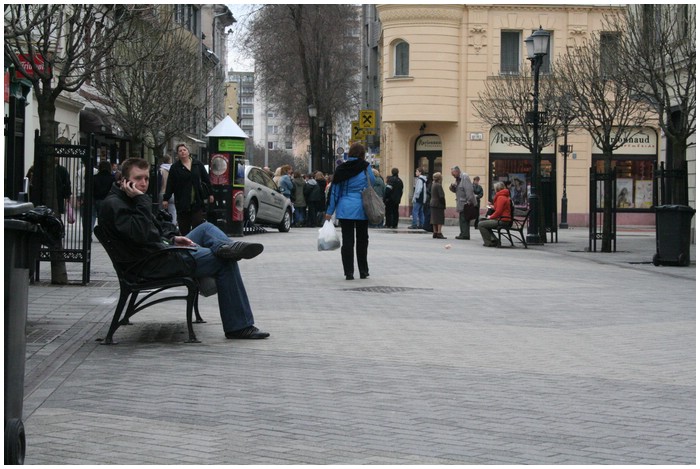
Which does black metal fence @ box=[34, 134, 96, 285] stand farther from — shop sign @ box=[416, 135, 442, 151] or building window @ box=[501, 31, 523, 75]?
building window @ box=[501, 31, 523, 75]

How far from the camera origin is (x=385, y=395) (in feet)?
24.0

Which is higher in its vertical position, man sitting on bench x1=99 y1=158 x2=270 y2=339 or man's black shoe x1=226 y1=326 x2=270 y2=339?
man sitting on bench x1=99 y1=158 x2=270 y2=339

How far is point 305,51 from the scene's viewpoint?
48.6 metres

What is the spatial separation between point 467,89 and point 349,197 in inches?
1229

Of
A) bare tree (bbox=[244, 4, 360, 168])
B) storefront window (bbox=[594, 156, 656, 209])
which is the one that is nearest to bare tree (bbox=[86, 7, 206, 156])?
bare tree (bbox=[244, 4, 360, 168])

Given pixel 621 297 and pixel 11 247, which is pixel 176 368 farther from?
pixel 621 297

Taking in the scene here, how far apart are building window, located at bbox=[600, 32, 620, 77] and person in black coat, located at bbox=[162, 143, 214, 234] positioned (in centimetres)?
867

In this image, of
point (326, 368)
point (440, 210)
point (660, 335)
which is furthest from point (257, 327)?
point (440, 210)

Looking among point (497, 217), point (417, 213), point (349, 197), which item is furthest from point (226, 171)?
point (349, 197)

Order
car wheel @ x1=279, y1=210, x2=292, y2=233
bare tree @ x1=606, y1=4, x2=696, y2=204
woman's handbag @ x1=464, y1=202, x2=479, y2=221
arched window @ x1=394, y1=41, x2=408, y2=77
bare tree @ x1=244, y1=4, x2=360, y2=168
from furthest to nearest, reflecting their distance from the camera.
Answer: bare tree @ x1=244, y1=4, x2=360, y2=168
arched window @ x1=394, y1=41, x2=408, y2=77
car wheel @ x1=279, y1=210, x2=292, y2=233
woman's handbag @ x1=464, y1=202, x2=479, y2=221
bare tree @ x1=606, y1=4, x2=696, y2=204

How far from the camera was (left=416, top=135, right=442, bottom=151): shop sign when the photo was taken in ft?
154

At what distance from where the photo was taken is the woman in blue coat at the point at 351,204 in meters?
16.2

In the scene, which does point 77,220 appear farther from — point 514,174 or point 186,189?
point 514,174

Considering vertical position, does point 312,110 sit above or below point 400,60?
below
